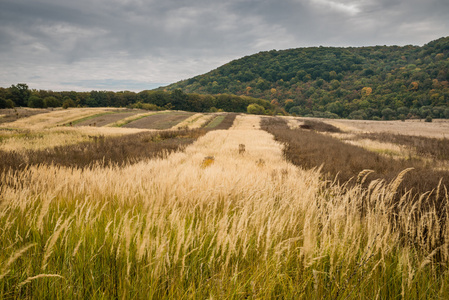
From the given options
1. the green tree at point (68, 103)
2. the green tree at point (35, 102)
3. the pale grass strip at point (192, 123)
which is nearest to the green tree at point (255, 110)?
the pale grass strip at point (192, 123)

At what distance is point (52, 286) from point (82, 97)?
321ft

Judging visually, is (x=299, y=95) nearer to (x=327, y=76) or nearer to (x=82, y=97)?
(x=327, y=76)

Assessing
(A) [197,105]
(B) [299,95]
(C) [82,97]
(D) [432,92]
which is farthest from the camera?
(B) [299,95]

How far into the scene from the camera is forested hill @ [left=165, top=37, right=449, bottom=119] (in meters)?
74.8

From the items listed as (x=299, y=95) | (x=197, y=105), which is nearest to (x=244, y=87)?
(x=299, y=95)

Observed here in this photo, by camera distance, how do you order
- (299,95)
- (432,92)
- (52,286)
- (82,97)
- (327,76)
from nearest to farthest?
(52,286), (432,92), (82,97), (299,95), (327,76)

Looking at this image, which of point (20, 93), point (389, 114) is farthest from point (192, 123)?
point (20, 93)

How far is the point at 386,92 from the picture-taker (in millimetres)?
83875

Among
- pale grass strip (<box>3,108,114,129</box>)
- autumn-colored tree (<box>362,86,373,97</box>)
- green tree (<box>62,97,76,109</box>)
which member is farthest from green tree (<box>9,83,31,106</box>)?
autumn-colored tree (<box>362,86,373,97</box>)

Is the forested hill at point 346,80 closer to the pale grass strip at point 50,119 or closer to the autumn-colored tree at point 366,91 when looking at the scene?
the autumn-colored tree at point 366,91

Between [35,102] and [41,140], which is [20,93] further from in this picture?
[41,140]

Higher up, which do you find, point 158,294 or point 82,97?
point 82,97

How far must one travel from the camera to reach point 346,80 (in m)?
117

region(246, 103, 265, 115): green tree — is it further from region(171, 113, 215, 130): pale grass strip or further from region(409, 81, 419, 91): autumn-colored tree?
region(409, 81, 419, 91): autumn-colored tree
